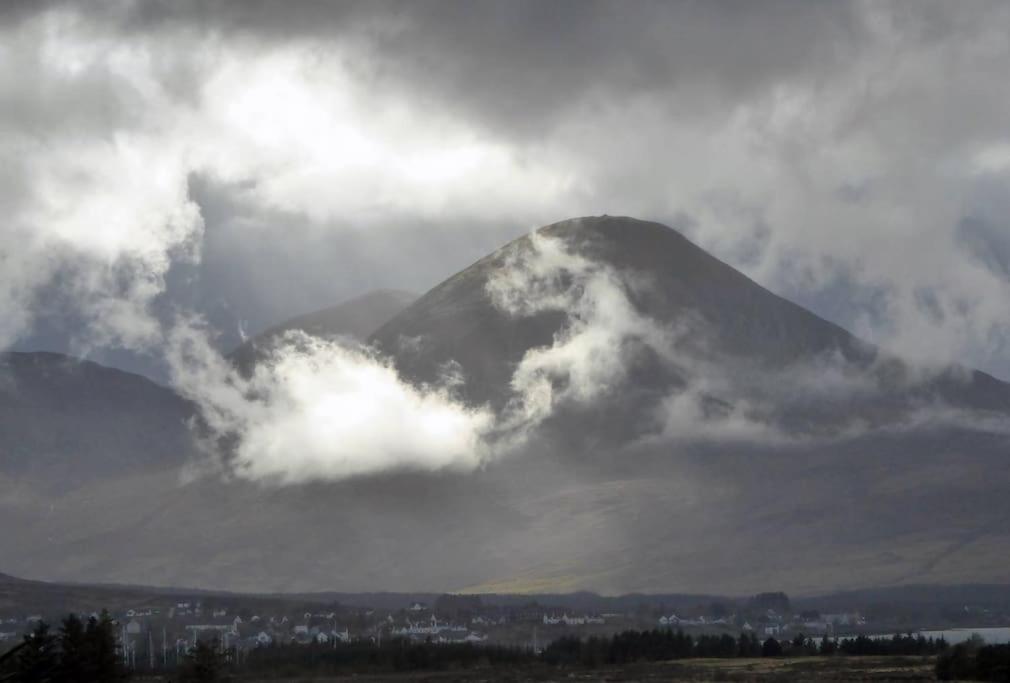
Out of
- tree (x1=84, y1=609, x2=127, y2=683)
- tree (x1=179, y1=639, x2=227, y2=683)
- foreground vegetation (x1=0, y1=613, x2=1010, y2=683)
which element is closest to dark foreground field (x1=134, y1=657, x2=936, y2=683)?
foreground vegetation (x1=0, y1=613, x2=1010, y2=683)

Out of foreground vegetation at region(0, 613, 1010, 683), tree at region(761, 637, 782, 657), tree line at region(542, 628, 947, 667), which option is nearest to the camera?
foreground vegetation at region(0, 613, 1010, 683)

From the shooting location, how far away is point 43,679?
106 feet

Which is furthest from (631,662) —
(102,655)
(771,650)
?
(102,655)

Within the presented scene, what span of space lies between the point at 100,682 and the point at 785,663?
8617 centimetres

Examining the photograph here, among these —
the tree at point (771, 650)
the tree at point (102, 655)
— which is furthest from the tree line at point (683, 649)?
the tree at point (102, 655)

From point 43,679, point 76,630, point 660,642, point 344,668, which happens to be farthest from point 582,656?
point 43,679

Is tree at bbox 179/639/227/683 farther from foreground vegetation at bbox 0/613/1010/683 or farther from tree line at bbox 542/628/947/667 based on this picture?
tree line at bbox 542/628/947/667

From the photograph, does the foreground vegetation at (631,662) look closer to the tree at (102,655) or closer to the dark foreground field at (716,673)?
the dark foreground field at (716,673)

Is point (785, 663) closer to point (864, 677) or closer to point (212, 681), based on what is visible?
point (864, 677)

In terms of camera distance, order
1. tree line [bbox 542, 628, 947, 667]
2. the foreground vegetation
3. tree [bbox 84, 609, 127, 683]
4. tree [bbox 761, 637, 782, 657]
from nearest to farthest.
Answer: tree [bbox 84, 609, 127, 683] < the foreground vegetation < tree line [bbox 542, 628, 947, 667] < tree [bbox 761, 637, 782, 657]

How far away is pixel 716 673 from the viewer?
14650cm

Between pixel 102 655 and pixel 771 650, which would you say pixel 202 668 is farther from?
pixel 771 650

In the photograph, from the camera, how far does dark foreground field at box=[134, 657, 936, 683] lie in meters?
137

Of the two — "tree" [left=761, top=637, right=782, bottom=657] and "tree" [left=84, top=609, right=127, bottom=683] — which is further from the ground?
"tree" [left=84, top=609, right=127, bottom=683]
